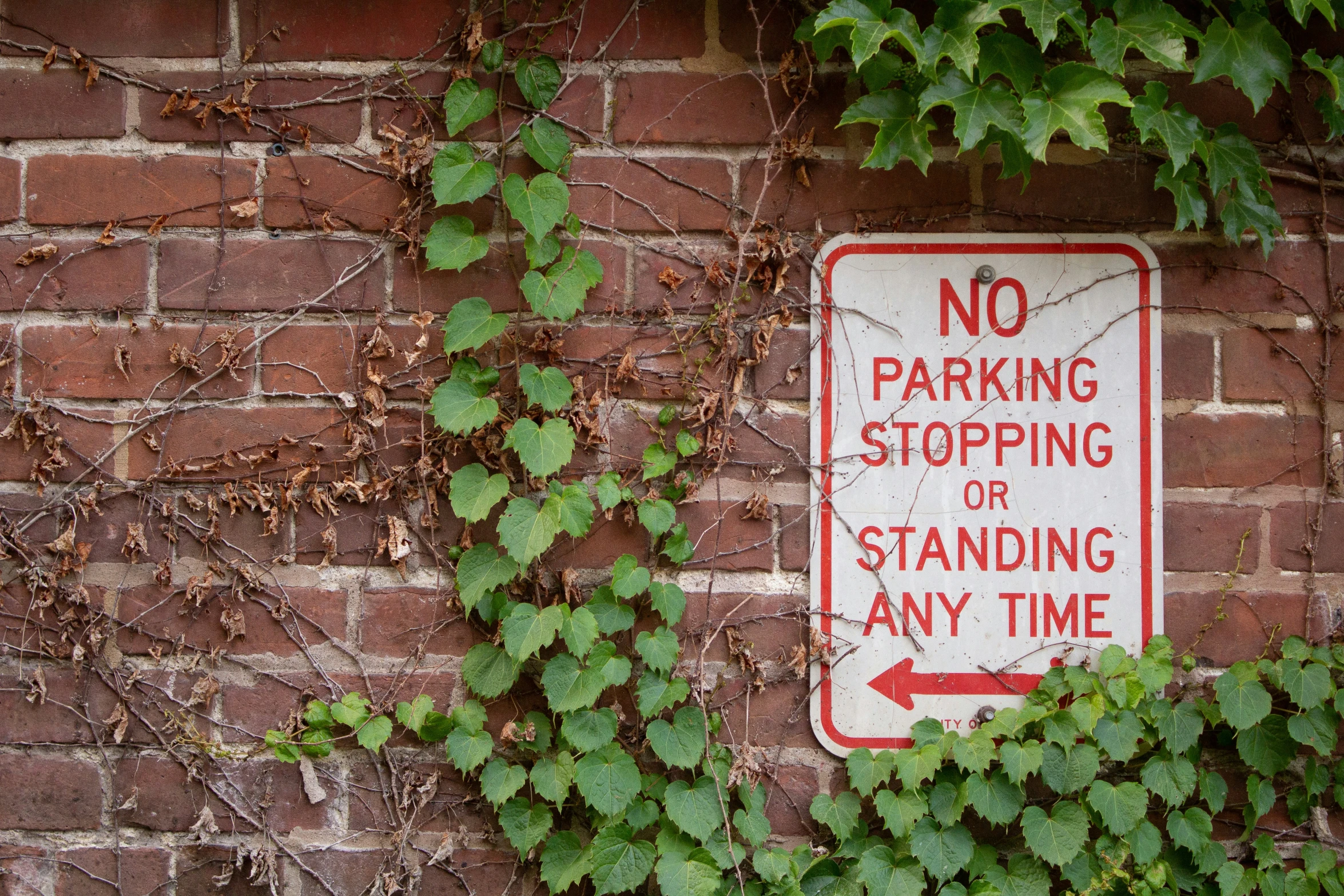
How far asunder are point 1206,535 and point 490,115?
127cm

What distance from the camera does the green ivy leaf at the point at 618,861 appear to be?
127 centimetres

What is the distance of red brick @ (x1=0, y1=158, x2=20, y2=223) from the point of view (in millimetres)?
1348

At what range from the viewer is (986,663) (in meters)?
1.35

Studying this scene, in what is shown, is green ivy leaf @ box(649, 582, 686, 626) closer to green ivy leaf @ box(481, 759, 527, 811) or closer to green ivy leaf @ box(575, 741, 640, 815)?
green ivy leaf @ box(575, 741, 640, 815)

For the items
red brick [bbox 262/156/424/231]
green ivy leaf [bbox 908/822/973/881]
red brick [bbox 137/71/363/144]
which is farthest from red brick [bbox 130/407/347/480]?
green ivy leaf [bbox 908/822/973/881]

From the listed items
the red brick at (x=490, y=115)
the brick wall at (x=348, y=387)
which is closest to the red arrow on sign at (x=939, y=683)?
the brick wall at (x=348, y=387)

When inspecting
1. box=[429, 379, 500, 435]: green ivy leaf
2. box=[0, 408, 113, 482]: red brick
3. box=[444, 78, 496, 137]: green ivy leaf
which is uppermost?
box=[444, 78, 496, 137]: green ivy leaf

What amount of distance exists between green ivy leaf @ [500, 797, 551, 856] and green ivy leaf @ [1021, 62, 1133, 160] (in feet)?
3.84

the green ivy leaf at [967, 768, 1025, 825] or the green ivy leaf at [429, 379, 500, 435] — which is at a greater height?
the green ivy leaf at [429, 379, 500, 435]

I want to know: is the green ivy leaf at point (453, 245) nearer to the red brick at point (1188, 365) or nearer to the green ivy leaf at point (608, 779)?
the green ivy leaf at point (608, 779)

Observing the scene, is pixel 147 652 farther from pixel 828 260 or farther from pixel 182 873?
pixel 828 260

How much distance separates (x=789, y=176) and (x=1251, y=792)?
1164 mm

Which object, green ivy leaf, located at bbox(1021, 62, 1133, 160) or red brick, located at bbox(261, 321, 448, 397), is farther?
red brick, located at bbox(261, 321, 448, 397)

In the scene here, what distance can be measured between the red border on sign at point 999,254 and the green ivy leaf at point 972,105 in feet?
0.61
